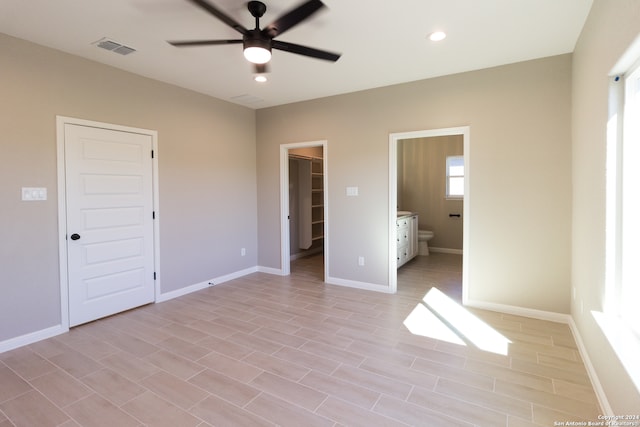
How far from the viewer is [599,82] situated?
218 centimetres

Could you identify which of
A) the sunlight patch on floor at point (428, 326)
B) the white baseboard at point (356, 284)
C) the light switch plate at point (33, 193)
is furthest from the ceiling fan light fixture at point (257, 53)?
the white baseboard at point (356, 284)

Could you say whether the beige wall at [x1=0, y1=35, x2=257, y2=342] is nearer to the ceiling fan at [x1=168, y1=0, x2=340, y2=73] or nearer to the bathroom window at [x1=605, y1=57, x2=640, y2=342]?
the ceiling fan at [x1=168, y1=0, x2=340, y2=73]

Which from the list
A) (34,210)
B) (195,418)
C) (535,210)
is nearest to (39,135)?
(34,210)

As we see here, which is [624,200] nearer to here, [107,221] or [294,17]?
[294,17]

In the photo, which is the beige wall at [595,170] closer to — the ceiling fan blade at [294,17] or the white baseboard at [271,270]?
the ceiling fan blade at [294,17]

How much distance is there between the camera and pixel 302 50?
237 centimetres

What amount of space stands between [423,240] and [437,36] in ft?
14.8

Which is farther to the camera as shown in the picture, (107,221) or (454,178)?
(454,178)

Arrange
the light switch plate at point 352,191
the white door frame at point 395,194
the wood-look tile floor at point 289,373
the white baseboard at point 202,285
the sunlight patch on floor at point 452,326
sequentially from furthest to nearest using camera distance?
the light switch plate at point 352,191
the white baseboard at point 202,285
the white door frame at point 395,194
the sunlight patch on floor at point 452,326
the wood-look tile floor at point 289,373

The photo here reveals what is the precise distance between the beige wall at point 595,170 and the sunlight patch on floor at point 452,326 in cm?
67

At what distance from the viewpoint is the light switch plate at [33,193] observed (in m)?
2.94

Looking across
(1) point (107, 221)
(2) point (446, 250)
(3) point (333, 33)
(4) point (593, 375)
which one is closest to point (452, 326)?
(4) point (593, 375)

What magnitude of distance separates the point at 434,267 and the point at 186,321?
13.5 ft

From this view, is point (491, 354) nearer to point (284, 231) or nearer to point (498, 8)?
point (498, 8)
